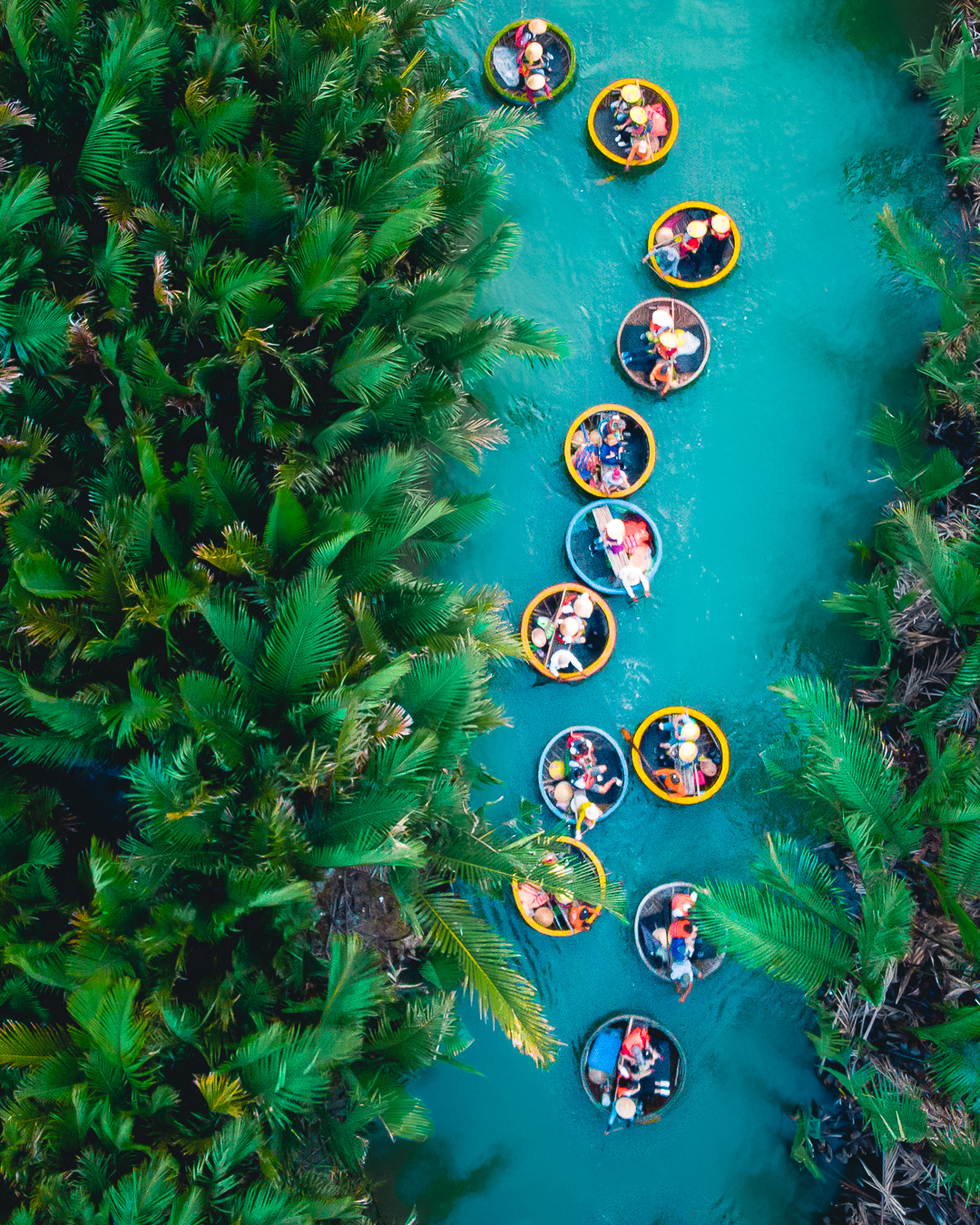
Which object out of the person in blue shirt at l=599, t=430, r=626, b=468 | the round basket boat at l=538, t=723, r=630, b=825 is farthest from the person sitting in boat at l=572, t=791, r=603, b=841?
the person in blue shirt at l=599, t=430, r=626, b=468

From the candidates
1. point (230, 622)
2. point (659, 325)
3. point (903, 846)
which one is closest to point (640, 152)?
point (659, 325)

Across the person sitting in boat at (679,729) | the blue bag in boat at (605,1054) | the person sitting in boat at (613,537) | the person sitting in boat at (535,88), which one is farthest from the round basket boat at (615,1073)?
the person sitting in boat at (535,88)

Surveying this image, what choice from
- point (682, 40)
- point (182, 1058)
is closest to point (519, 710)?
point (182, 1058)

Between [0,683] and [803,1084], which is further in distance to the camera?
[803,1084]

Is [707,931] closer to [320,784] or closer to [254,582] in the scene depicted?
[320,784]

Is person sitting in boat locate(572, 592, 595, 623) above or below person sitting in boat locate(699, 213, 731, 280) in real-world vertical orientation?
below

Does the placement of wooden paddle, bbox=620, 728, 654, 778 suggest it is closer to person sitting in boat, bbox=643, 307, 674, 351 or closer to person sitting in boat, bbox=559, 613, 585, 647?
person sitting in boat, bbox=559, 613, 585, 647

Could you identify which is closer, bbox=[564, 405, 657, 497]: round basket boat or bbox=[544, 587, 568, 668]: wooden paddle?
bbox=[544, 587, 568, 668]: wooden paddle

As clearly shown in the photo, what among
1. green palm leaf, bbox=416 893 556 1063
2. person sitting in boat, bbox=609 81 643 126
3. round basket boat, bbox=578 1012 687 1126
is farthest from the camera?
Result: person sitting in boat, bbox=609 81 643 126
